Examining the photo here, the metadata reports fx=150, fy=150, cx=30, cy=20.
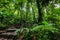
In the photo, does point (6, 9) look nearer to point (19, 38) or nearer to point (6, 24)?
point (6, 24)

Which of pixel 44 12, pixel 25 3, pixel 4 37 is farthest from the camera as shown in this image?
pixel 25 3

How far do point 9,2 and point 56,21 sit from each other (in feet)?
17.9

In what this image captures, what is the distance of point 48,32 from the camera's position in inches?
239

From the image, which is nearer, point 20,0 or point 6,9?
point 20,0

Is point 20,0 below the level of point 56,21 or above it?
above

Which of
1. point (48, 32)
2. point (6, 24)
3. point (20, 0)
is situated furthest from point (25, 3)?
point (48, 32)

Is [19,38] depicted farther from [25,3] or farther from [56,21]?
[25,3]

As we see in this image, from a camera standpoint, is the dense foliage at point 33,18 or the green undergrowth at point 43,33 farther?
the dense foliage at point 33,18

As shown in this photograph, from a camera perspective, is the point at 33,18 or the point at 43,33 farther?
the point at 33,18

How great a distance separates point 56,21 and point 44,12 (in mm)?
2133

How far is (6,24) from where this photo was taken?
10.2 metres

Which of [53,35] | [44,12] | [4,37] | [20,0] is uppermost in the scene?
[20,0]

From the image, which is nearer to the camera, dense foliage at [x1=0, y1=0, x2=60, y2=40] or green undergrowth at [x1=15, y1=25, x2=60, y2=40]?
green undergrowth at [x1=15, y1=25, x2=60, y2=40]

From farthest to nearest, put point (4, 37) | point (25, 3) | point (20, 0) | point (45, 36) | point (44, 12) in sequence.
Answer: point (25, 3)
point (20, 0)
point (44, 12)
point (4, 37)
point (45, 36)
